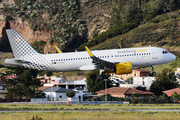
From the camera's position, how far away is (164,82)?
126875 millimetres

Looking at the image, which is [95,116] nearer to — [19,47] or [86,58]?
[86,58]

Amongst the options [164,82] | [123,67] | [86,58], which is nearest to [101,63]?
[86,58]

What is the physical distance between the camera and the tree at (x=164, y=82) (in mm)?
122938

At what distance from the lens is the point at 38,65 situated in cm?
5284

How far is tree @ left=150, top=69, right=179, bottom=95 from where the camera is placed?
122938 mm

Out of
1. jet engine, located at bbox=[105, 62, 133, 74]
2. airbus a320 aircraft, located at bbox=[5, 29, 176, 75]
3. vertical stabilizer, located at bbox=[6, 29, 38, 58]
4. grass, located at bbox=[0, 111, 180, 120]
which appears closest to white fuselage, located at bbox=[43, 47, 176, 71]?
airbus a320 aircraft, located at bbox=[5, 29, 176, 75]

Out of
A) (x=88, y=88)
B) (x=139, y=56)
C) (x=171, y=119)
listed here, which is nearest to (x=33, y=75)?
(x=88, y=88)

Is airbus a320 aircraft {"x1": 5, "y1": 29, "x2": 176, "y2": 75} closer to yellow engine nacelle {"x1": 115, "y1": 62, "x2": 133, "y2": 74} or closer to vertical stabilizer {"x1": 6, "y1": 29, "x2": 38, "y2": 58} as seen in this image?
yellow engine nacelle {"x1": 115, "y1": 62, "x2": 133, "y2": 74}

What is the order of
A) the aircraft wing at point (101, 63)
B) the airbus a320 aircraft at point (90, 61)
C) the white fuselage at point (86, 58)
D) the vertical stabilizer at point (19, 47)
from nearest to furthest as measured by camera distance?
the aircraft wing at point (101, 63) → the airbus a320 aircraft at point (90, 61) → the white fuselage at point (86, 58) → the vertical stabilizer at point (19, 47)

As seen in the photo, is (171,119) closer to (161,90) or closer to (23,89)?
(23,89)

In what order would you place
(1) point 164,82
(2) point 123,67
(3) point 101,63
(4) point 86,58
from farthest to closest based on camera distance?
1. (1) point 164,82
2. (4) point 86,58
3. (2) point 123,67
4. (3) point 101,63

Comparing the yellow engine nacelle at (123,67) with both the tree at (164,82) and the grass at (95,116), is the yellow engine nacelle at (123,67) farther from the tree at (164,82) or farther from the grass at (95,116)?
the tree at (164,82)

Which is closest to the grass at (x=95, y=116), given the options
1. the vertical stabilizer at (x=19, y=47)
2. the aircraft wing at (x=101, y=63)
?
the aircraft wing at (x=101, y=63)

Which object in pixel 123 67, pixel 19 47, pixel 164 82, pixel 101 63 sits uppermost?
pixel 19 47
